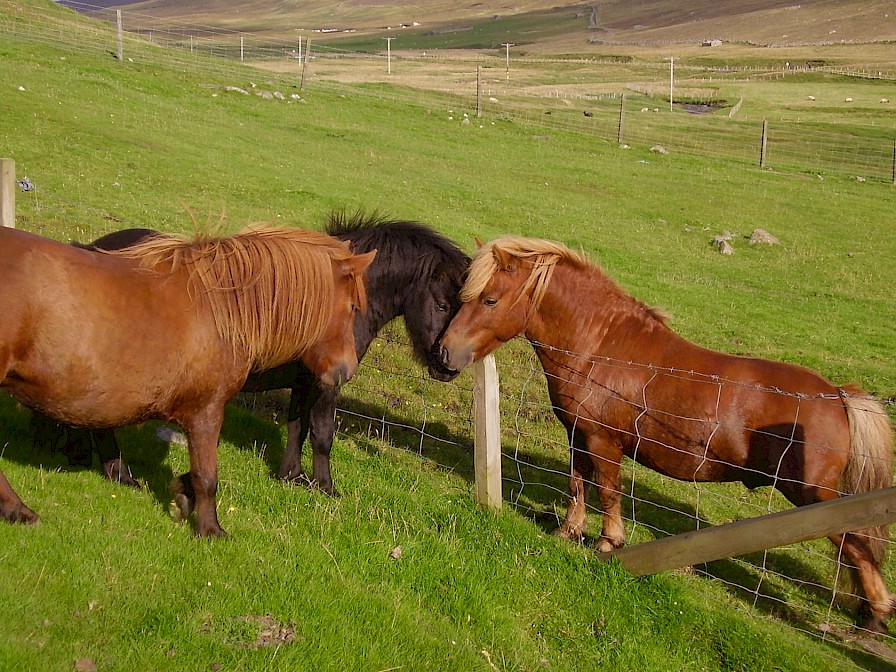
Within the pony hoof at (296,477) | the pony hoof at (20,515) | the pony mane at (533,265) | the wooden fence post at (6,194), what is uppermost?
the wooden fence post at (6,194)

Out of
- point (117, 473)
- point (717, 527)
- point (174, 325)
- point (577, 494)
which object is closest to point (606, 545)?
point (577, 494)

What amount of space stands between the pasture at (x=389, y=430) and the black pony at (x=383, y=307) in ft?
1.32

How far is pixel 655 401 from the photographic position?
5.75 metres

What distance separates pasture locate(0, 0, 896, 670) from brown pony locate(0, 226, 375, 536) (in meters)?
0.38

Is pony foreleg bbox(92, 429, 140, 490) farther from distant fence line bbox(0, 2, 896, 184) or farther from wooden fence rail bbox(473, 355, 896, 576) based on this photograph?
distant fence line bbox(0, 2, 896, 184)

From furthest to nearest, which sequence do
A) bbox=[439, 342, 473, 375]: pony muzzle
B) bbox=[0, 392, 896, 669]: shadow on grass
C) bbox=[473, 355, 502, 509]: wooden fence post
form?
bbox=[439, 342, 473, 375]: pony muzzle, bbox=[0, 392, 896, 669]: shadow on grass, bbox=[473, 355, 502, 509]: wooden fence post

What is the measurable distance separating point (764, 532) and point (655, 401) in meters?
1.60

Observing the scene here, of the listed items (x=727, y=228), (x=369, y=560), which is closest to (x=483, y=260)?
(x=369, y=560)

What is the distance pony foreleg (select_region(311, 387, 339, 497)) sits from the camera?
20.4 ft

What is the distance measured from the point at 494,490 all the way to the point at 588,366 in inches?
46.9

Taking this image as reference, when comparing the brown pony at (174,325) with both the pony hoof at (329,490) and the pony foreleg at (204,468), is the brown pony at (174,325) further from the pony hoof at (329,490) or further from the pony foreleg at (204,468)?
the pony hoof at (329,490)

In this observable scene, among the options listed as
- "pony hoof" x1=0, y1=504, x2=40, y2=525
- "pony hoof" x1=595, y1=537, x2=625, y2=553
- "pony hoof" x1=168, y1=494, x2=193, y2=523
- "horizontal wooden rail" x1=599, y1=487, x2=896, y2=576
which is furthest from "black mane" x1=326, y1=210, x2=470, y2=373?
"pony hoof" x1=0, y1=504, x2=40, y2=525

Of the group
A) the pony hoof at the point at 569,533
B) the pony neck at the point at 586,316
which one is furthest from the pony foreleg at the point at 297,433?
the pony hoof at the point at 569,533

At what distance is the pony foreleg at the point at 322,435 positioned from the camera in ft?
20.4
